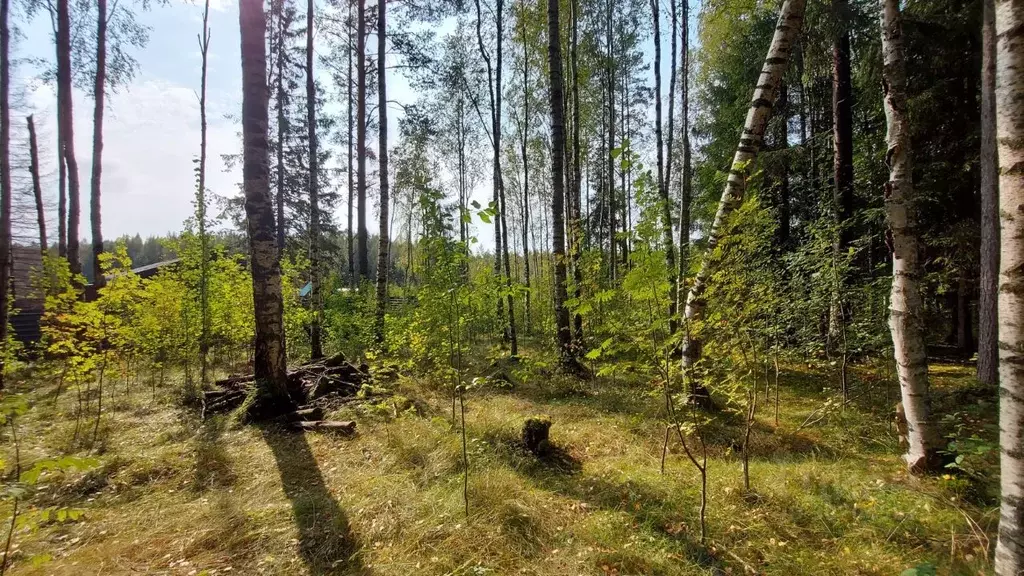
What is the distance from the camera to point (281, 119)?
13609mm

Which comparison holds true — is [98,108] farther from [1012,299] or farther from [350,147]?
[1012,299]

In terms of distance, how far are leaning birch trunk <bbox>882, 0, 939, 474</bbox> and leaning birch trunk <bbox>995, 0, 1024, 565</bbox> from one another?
2180mm

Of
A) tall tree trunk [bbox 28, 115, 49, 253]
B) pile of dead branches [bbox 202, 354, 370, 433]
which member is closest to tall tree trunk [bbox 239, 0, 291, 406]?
pile of dead branches [bbox 202, 354, 370, 433]

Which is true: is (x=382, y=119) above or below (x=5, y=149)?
above

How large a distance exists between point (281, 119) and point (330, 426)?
13.1 m

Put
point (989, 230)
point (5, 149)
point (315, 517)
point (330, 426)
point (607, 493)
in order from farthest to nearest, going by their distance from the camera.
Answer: point (5, 149)
point (989, 230)
point (330, 426)
point (607, 493)
point (315, 517)

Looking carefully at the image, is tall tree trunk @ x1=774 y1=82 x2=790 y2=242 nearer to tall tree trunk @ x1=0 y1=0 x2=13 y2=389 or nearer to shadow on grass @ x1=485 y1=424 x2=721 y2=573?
shadow on grass @ x1=485 y1=424 x2=721 y2=573

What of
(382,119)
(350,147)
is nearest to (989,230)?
(382,119)

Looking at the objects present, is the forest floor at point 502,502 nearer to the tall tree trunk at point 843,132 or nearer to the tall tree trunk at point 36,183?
the tall tree trunk at point 843,132

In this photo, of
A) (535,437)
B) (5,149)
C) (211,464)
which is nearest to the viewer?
(211,464)

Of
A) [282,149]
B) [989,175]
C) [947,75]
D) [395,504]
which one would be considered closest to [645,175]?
[395,504]

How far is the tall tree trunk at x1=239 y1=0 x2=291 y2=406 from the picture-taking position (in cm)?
491

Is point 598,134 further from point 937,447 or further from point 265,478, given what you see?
point 265,478

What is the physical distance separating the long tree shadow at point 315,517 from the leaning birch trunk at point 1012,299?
3004mm
